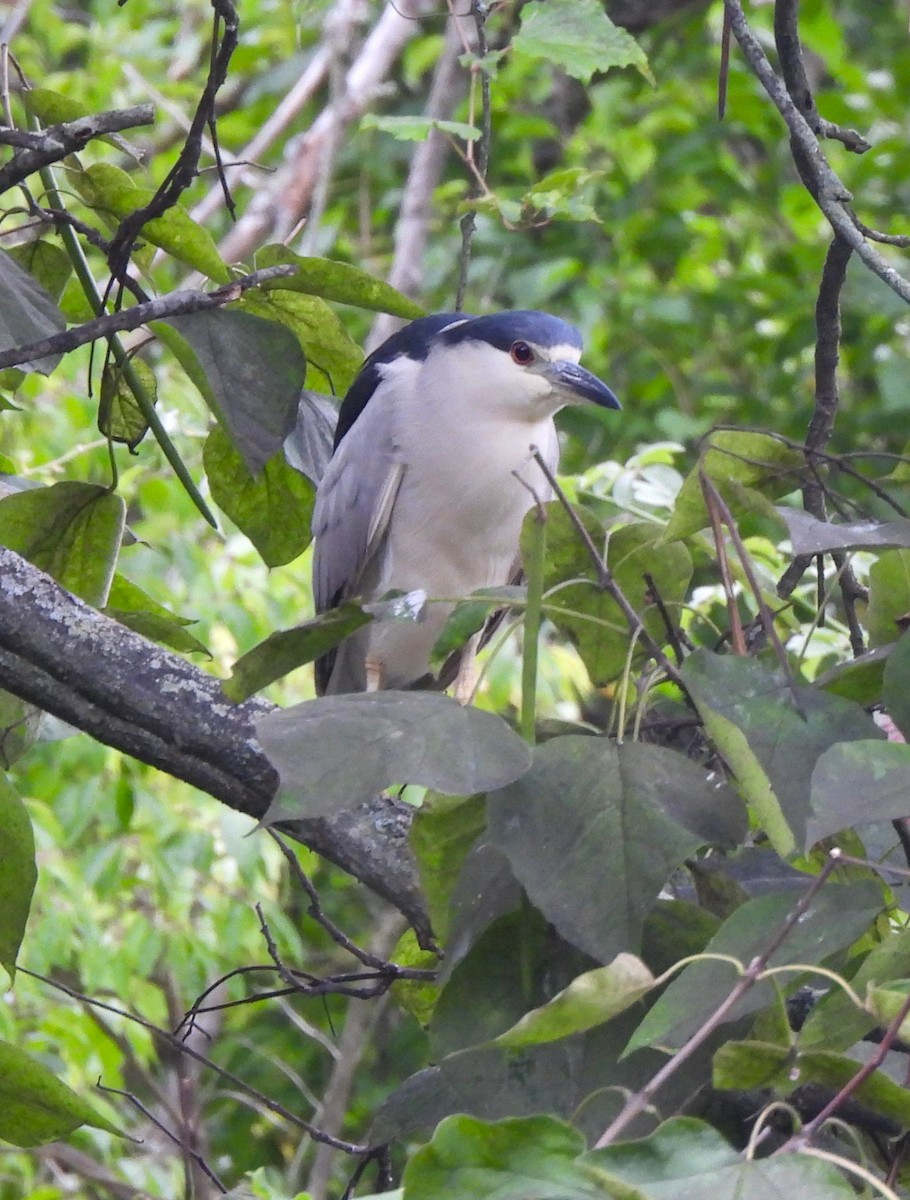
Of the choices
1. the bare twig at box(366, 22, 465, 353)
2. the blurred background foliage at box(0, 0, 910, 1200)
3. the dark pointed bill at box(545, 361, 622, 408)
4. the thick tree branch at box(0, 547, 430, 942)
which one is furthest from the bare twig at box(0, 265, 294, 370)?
the bare twig at box(366, 22, 465, 353)

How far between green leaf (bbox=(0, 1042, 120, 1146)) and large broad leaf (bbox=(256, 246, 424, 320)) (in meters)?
0.53

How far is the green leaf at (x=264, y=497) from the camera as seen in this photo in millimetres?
1263

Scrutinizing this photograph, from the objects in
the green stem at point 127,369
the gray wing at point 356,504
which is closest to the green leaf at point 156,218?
the green stem at point 127,369

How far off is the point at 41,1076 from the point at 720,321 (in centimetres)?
544

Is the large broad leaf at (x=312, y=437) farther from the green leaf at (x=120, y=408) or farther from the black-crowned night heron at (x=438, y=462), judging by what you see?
the black-crowned night heron at (x=438, y=462)

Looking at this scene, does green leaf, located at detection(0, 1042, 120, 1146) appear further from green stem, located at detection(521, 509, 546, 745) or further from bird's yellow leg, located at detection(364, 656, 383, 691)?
bird's yellow leg, located at detection(364, 656, 383, 691)

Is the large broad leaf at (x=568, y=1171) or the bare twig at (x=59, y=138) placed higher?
the bare twig at (x=59, y=138)

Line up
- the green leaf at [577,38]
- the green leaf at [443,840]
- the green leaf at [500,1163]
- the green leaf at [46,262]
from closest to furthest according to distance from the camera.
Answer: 1. the green leaf at [500,1163]
2. the green leaf at [443,840]
3. the green leaf at [46,262]
4. the green leaf at [577,38]

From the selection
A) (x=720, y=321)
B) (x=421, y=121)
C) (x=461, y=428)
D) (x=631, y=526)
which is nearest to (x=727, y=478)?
(x=631, y=526)

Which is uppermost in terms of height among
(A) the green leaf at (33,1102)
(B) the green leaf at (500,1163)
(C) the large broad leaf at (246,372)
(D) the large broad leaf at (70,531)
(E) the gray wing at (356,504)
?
(C) the large broad leaf at (246,372)

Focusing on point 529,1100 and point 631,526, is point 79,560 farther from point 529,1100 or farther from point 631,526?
point 529,1100

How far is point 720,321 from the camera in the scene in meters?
5.91

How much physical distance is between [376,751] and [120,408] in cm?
71

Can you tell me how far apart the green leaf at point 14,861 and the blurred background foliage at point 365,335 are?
2385mm
